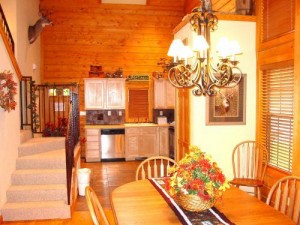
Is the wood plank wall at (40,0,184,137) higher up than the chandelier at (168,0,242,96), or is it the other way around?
the wood plank wall at (40,0,184,137)

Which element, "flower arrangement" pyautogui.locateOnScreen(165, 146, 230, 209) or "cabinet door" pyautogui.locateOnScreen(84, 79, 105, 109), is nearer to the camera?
"flower arrangement" pyautogui.locateOnScreen(165, 146, 230, 209)

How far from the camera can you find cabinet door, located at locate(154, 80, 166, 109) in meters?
8.30

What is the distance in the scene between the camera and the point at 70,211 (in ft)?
13.9

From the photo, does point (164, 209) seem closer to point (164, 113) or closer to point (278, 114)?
point (278, 114)

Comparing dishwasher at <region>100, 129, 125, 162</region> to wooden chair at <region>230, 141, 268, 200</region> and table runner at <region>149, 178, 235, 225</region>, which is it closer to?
wooden chair at <region>230, 141, 268, 200</region>

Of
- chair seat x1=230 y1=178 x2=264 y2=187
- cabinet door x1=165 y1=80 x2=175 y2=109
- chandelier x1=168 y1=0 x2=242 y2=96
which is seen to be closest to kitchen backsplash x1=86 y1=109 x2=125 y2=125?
cabinet door x1=165 y1=80 x2=175 y2=109

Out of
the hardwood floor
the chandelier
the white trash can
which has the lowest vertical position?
the hardwood floor

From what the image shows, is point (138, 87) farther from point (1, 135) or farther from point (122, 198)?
point (122, 198)

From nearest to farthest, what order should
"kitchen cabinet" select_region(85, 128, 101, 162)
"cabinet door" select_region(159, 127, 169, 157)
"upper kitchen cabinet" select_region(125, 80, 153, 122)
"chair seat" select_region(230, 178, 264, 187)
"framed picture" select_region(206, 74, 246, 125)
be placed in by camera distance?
"chair seat" select_region(230, 178, 264, 187)
"framed picture" select_region(206, 74, 246, 125)
"kitchen cabinet" select_region(85, 128, 101, 162)
"cabinet door" select_region(159, 127, 169, 157)
"upper kitchen cabinet" select_region(125, 80, 153, 122)

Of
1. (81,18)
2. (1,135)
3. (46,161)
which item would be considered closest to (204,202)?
(1,135)

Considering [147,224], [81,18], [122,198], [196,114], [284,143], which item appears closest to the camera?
[147,224]

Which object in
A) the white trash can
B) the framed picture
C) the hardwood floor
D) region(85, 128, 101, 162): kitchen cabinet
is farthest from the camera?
region(85, 128, 101, 162): kitchen cabinet

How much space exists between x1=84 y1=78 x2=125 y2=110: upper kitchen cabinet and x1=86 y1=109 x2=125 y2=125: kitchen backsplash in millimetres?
148

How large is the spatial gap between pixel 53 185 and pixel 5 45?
2.03 metres
